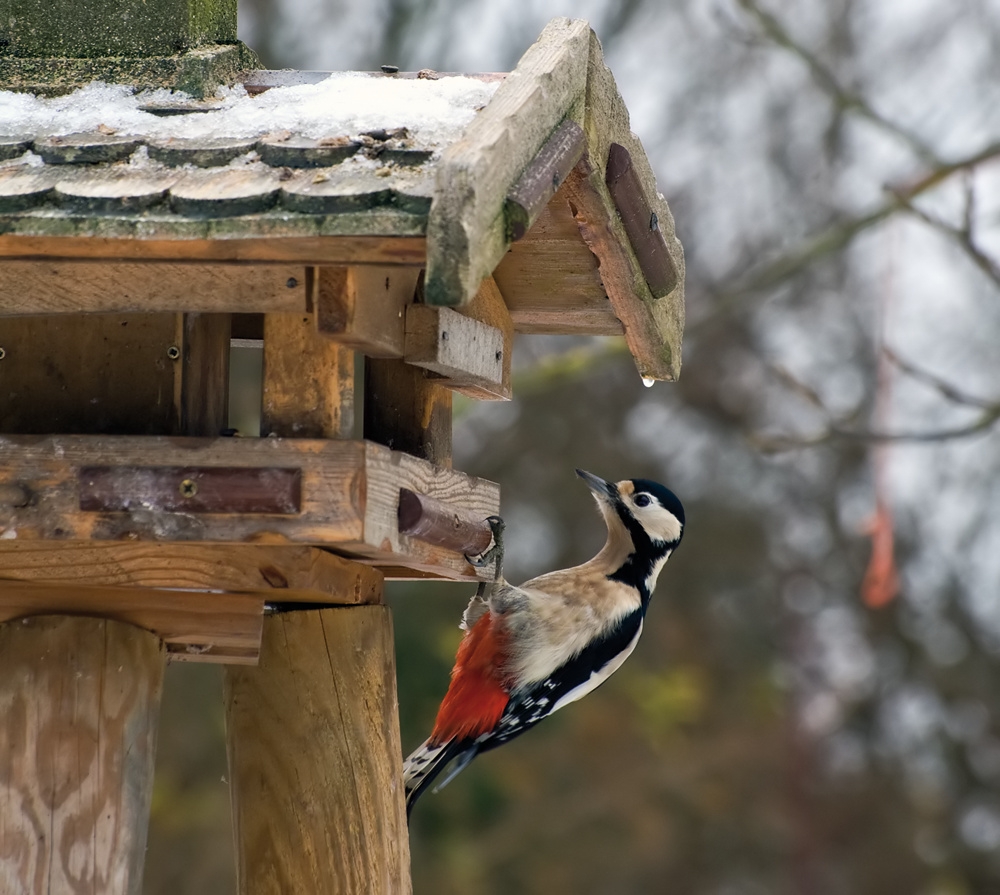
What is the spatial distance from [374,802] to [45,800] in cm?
70

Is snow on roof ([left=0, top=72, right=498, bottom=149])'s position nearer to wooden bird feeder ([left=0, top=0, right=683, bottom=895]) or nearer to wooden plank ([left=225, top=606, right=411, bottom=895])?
wooden bird feeder ([left=0, top=0, right=683, bottom=895])

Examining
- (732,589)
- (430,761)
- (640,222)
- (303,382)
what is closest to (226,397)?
(303,382)

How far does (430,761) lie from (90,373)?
1.57m

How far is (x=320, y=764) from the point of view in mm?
2951

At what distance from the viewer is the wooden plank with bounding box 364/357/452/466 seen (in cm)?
302

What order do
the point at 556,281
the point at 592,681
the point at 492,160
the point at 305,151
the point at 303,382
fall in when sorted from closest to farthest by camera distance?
the point at 492,160
the point at 305,151
the point at 303,382
the point at 556,281
the point at 592,681

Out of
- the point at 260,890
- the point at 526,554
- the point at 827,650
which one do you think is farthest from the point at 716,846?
the point at 260,890

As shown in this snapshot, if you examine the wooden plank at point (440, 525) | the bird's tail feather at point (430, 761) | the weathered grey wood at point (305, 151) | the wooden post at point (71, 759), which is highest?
the weathered grey wood at point (305, 151)

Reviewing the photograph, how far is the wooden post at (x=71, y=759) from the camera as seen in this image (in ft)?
8.03

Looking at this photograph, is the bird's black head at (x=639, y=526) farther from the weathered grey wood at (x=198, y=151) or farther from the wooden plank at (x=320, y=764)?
the weathered grey wood at (x=198, y=151)

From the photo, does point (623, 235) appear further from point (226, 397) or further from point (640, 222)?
point (226, 397)

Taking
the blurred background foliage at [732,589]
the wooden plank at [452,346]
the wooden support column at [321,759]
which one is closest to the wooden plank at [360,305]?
the wooden plank at [452,346]

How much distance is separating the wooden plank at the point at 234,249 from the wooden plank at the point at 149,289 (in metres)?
0.14

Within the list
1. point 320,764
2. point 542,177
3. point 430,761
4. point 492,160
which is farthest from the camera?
point 430,761
